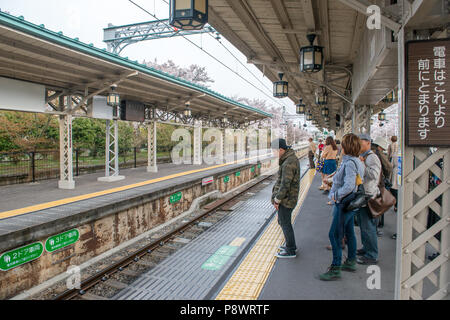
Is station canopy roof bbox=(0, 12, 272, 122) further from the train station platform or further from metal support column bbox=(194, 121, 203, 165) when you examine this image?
the train station platform

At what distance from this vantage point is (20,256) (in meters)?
4.99

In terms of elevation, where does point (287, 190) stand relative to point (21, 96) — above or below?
below

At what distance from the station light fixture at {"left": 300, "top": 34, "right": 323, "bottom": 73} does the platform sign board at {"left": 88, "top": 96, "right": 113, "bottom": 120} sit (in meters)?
7.42

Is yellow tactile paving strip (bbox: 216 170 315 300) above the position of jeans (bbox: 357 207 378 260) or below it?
below

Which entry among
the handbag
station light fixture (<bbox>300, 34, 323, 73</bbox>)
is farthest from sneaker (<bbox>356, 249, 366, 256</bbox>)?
station light fixture (<bbox>300, 34, 323, 73</bbox>)

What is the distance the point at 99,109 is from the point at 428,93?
10.2 meters

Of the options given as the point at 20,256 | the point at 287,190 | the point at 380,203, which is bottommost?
the point at 20,256

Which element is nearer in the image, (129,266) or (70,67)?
(129,266)

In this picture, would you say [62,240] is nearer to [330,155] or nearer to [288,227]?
[288,227]

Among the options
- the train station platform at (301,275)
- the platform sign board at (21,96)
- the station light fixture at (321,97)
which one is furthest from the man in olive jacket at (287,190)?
A: the platform sign board at (21,96)

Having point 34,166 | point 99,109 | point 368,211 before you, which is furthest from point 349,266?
point 34,166

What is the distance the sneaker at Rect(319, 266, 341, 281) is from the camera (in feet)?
11.8
